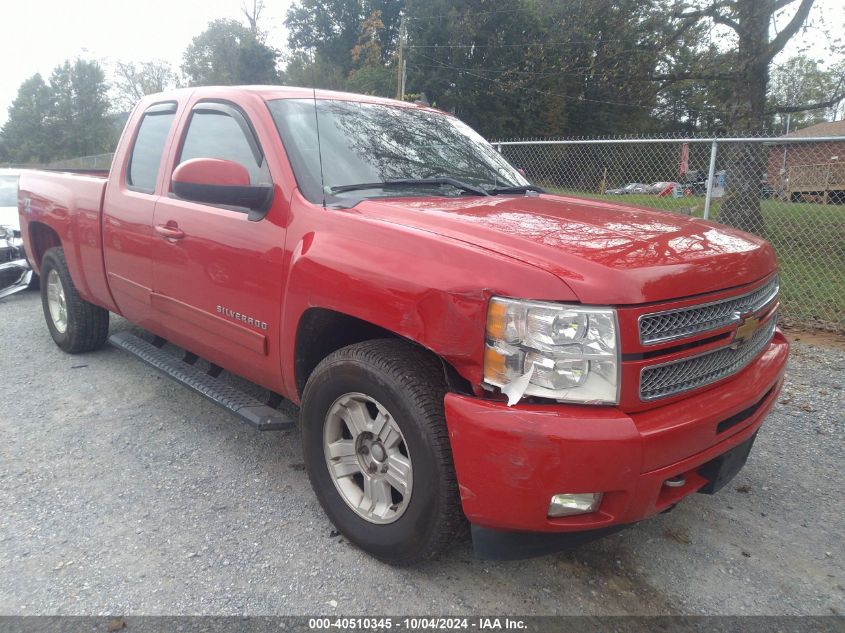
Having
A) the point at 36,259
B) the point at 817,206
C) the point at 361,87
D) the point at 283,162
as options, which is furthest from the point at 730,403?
the point at 361,87

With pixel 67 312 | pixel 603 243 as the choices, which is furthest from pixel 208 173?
pixel 67 312

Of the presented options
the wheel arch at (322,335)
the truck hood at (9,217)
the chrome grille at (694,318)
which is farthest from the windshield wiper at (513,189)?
the truck hood at (9,217)

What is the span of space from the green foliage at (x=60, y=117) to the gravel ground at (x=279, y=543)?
55792 millimetres

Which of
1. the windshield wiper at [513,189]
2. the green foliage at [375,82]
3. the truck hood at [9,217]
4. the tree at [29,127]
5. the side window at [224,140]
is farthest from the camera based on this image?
the tree at [29,127]

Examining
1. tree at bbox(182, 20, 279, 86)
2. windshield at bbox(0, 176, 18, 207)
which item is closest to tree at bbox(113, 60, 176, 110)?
tree at bbox(182, 20, 279, 86)

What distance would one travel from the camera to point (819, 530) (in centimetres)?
290

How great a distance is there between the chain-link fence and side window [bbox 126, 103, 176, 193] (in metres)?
4.41

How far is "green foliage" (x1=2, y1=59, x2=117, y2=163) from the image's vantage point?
169 ft

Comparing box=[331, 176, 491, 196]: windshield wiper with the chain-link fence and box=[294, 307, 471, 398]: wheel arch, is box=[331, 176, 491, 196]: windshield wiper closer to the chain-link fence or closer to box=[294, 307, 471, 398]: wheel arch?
box=[294, 307, 471, 398]: wheel arch

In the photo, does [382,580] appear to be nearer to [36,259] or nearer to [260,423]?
[260,423]

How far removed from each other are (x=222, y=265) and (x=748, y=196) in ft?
24.6

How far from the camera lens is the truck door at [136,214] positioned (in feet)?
12.3

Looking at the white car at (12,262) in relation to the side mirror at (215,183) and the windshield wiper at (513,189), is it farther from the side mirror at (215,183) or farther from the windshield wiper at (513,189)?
the windshield wiper at (513,189)

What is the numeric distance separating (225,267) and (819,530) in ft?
10.00
